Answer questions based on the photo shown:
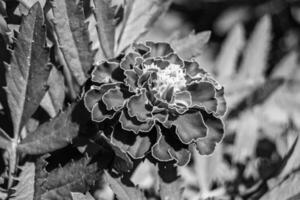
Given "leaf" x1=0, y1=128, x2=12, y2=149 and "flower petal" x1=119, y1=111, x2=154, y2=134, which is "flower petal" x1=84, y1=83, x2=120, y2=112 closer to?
"flower petal" x1=119, y1=111, x2=154, y2=134

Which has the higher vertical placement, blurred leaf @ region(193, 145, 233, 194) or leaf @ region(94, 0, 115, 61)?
leaf @ region(94, 0, 115, 61)

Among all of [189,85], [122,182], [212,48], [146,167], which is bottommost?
[212,48]

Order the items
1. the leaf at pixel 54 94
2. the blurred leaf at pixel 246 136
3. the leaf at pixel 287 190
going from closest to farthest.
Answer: the leaf at pixel 54 94 < the leaf at pixel 287 190 < the blurred leaf at pixel 246 136

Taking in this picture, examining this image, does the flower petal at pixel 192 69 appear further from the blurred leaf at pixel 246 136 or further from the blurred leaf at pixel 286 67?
the blurred leaf at pixel 286 67

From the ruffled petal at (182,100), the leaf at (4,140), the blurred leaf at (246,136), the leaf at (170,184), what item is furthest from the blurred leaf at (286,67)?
the leaf at (4,140)

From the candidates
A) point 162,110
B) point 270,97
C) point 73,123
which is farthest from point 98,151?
point 270,97

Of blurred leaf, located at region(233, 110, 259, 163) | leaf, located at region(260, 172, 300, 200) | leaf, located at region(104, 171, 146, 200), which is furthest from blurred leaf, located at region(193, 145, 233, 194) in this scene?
leaf, located at region(104, 171, 146, 200)

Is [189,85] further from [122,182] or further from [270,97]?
[270,97]
